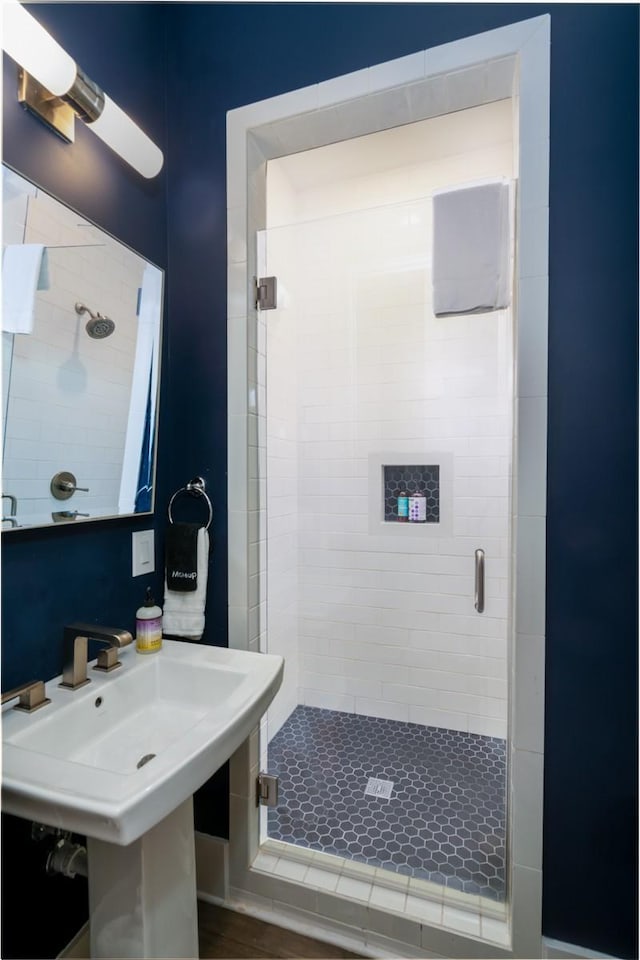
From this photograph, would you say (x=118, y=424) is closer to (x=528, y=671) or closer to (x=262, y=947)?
(x=528, y=671)

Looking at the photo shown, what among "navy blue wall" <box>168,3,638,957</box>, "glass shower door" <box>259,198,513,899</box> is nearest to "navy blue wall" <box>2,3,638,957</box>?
"navy blue wall" <box>168,3,638,957</box>

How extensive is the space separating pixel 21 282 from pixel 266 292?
70cm

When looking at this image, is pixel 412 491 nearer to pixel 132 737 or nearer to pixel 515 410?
pixel 515 410

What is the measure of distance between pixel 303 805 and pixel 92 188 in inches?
79.8

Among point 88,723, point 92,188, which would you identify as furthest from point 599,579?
point 92,188

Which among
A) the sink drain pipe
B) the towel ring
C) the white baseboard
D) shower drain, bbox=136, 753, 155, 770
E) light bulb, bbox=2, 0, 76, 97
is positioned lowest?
the white baseboard

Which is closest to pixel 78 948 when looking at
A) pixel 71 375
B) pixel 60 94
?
pixel 71 375

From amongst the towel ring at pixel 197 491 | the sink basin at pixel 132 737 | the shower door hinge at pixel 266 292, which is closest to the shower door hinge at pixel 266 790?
the sink basin at pixel 132 737

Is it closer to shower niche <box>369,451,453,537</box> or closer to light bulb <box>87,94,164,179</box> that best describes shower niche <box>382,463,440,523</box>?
shower niche <box>369,451,453,537</box>

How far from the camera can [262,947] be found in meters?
1.23

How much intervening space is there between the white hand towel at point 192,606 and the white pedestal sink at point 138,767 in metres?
0.06

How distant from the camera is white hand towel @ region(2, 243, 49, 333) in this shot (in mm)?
931

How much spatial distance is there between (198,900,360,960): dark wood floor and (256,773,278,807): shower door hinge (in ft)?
0.95

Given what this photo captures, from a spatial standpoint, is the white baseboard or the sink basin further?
the white baseboard
